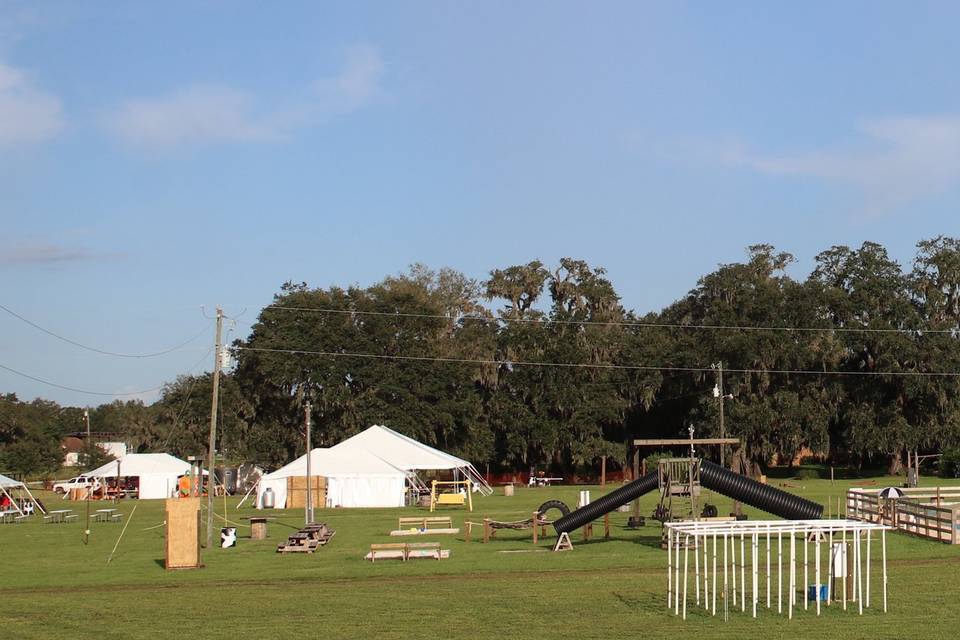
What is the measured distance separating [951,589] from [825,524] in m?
3.94

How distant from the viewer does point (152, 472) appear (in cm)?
6462

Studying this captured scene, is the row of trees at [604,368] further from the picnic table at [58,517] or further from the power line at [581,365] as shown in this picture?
the picnic table at [58,517]

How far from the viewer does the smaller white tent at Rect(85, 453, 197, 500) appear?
6400cm

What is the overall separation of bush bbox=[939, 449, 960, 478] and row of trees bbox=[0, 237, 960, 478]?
6.47 feet

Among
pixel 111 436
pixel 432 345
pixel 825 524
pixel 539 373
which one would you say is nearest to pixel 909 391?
pixel 539 373

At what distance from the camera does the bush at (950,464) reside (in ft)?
207

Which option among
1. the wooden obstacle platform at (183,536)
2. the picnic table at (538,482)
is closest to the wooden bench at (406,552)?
the wooden obstacle platform at (183,536)

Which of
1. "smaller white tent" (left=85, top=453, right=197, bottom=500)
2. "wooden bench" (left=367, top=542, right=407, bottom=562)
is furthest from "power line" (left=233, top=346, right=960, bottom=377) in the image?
"wooden bench" (left=367, top=542, right=407, bottom=562)

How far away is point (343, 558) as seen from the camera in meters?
26.2

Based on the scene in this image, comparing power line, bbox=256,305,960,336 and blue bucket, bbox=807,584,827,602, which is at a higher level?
power line, bbox=256,305,960,336

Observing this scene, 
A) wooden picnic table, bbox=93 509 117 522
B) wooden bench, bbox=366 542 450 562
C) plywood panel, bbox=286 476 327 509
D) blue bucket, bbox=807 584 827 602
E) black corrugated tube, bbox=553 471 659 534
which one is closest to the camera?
blue bucket, bbox=807 584 827 602

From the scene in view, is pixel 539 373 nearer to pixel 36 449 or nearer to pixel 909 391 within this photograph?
pixel 909 391

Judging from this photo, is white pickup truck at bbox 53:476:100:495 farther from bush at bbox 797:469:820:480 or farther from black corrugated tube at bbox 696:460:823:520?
black corrugated tube at bbox 696:460:823:520

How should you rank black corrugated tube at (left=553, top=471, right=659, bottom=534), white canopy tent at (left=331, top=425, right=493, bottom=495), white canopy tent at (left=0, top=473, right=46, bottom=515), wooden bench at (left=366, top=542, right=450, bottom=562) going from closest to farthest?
wooden bench at (left=366, top=542, right=450, bottom=562) → black corrugated tube at (left=553, top=471, right=659, bottom=534) → white canopy tent at (left=0, top=473, right=46, bottom=515) → white canopy tent at (left=331, top=425, right=493, bottom=495)
